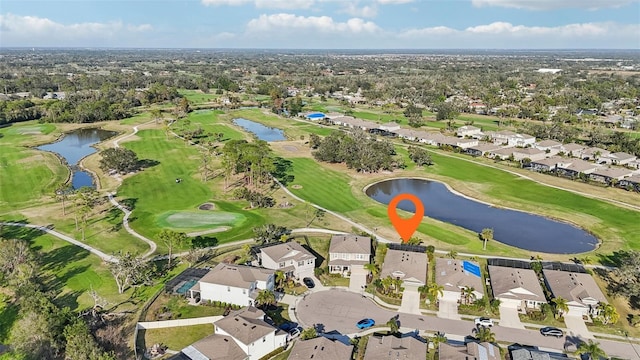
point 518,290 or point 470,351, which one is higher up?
point 470,351

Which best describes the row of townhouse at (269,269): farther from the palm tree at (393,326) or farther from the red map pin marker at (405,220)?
the palm tree at (393,326)

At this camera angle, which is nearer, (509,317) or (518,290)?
(509,317)

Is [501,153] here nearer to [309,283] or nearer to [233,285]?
[309,283]

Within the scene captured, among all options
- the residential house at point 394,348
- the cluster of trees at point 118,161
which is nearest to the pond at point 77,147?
the cluster of trees at point 118,161

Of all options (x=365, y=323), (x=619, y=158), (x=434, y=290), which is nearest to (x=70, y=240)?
(x=365, y=323)

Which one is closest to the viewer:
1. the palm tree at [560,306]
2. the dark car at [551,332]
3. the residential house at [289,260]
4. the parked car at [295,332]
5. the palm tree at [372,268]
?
the parked car at [295,332]
